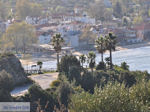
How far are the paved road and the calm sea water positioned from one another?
40.9ft

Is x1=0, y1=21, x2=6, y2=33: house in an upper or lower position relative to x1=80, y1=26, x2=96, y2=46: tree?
upper

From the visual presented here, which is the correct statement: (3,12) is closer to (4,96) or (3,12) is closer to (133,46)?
(133,46)

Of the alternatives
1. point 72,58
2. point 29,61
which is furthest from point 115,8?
point 72,58

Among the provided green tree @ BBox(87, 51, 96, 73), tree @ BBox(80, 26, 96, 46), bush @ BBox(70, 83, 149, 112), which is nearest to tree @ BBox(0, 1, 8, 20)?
tree @ BBox(80, 26, 96, 46)

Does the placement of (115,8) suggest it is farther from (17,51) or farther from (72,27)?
(17,51)

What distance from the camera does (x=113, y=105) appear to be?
9562mm

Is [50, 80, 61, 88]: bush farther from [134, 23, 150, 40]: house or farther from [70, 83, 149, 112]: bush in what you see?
[134, 23, 150, 40]: house

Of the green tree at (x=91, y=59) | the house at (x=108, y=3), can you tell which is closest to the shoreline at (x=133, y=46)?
the green tree at (x=91, y=59)

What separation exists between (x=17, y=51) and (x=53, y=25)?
1355 centimetres

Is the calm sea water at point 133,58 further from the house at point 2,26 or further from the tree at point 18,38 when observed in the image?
the house at point 2,26

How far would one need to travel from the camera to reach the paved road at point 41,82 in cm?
2163

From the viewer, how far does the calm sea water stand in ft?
137

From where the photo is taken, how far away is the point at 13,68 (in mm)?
24297

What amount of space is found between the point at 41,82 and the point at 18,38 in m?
30.2
